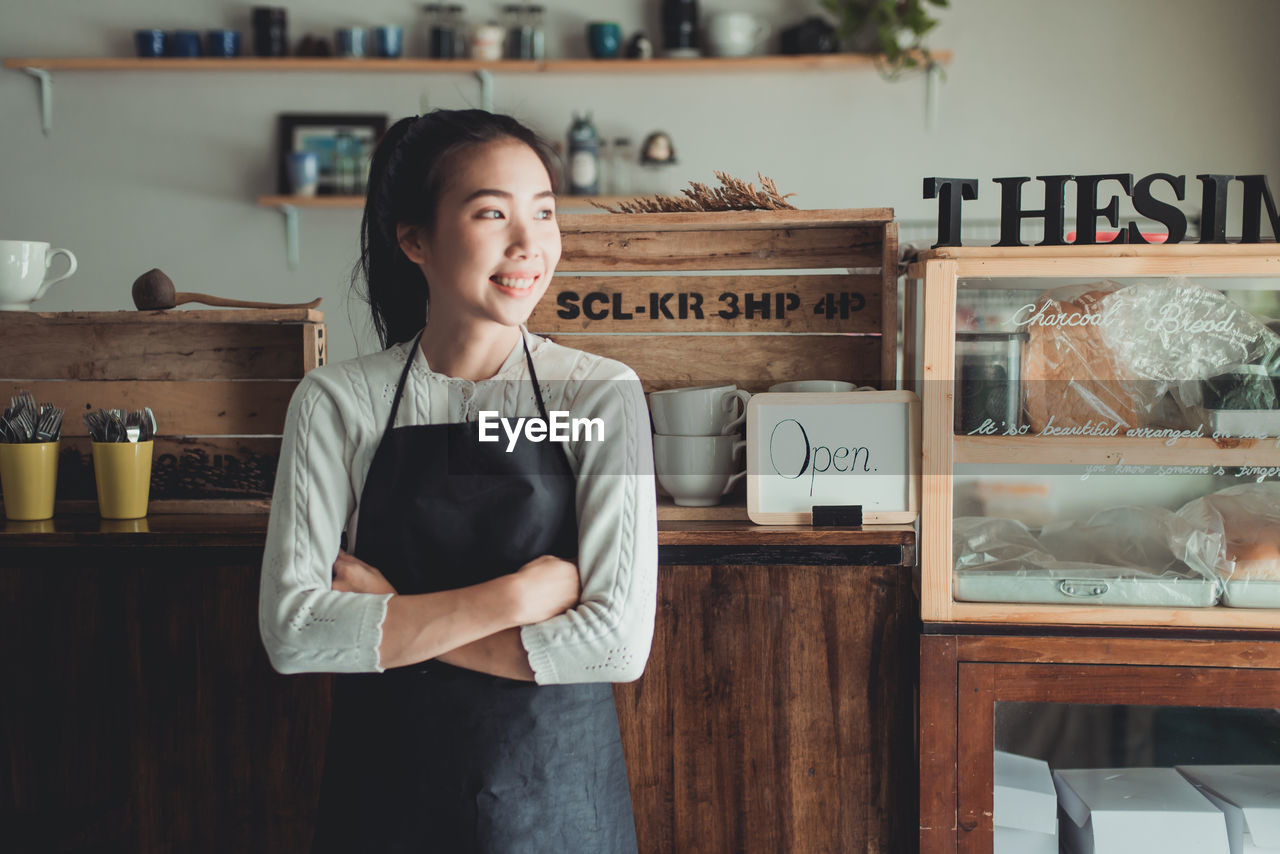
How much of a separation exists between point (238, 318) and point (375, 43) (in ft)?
7.37

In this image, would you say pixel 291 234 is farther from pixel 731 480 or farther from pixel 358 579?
pixel 358 579

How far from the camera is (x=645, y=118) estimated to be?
11.3ft

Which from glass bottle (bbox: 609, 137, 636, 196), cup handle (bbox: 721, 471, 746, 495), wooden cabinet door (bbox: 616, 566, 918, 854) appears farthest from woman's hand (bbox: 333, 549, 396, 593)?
glass bottle (bbox: 609, 137, 636, 196)

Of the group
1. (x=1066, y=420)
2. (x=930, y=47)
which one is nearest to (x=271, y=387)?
(x=1066, y=420)

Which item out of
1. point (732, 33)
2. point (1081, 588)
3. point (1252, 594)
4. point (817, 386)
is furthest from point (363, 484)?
point (732, 33)

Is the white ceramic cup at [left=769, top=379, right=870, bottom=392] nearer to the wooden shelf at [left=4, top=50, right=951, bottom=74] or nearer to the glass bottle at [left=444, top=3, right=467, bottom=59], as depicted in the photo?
the wooden shelf at [left=4, top=50, right=951, bottom=74]

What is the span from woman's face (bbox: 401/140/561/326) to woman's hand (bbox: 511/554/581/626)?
0.29 meters

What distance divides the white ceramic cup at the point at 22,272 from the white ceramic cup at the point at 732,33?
90.4 inches

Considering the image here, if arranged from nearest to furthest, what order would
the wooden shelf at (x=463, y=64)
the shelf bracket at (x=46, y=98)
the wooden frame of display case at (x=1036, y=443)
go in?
1. the wooden frame of display case at (x=1036, y=443)
2. the wooden shelf at (x=463, y=64)
3. the shelf bracket at (x=46, y=98)

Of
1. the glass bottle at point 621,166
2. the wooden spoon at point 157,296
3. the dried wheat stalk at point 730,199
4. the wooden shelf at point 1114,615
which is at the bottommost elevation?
the wooden shelf at point 1114,615

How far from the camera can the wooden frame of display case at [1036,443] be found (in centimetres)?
130

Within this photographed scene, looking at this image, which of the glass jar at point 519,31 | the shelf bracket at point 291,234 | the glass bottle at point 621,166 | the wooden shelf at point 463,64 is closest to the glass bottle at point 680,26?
the wooden shelf at point 463,64

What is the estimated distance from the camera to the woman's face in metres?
1.09

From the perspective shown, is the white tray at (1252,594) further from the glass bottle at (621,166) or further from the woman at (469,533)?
the glass bottle at (621,166)
